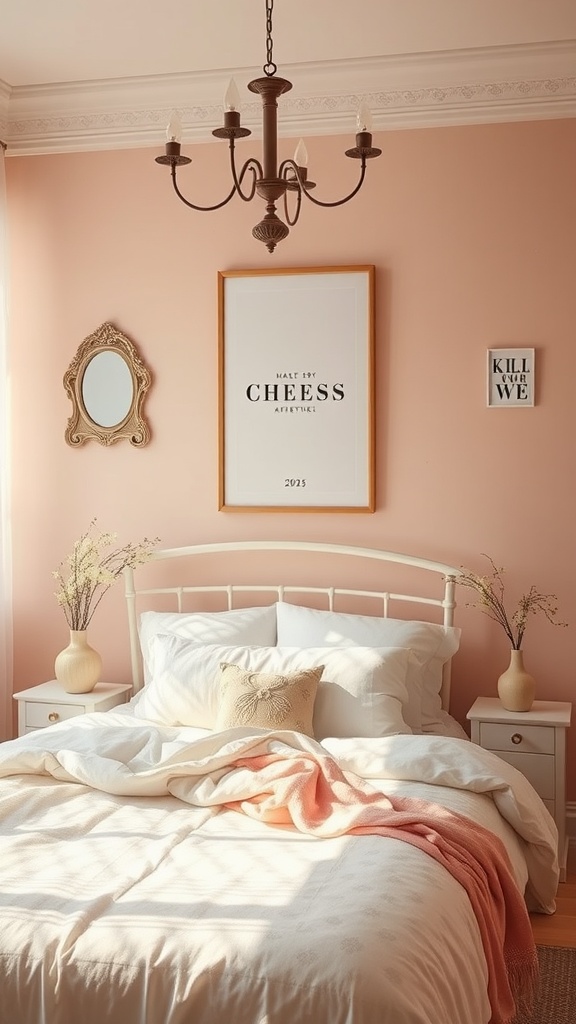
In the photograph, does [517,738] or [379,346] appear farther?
[379,346]

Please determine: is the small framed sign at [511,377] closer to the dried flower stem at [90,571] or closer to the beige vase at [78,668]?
the dried flower stem at [90,571]

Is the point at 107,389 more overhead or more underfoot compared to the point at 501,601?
more overhead

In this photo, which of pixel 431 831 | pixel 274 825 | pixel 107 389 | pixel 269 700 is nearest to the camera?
pixel 431 831

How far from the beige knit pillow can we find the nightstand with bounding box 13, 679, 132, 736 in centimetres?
78

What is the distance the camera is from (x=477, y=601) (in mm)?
4004

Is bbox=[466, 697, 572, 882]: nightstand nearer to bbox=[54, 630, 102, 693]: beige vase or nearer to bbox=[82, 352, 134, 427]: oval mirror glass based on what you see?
bbox=[54, 630, 102, 693]: beige vase

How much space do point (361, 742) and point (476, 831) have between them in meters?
0.60

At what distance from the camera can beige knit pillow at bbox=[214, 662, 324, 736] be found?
3299mm

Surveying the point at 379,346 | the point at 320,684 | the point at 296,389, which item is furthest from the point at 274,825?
the point at 379,346

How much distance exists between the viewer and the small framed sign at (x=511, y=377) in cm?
393

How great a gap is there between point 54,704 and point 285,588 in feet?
3.23

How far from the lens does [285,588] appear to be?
414 cm

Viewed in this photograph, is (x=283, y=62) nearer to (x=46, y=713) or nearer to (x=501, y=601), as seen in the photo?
(x=501, y=601)

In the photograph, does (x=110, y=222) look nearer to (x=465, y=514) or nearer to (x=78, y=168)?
(x=78, y=168)
